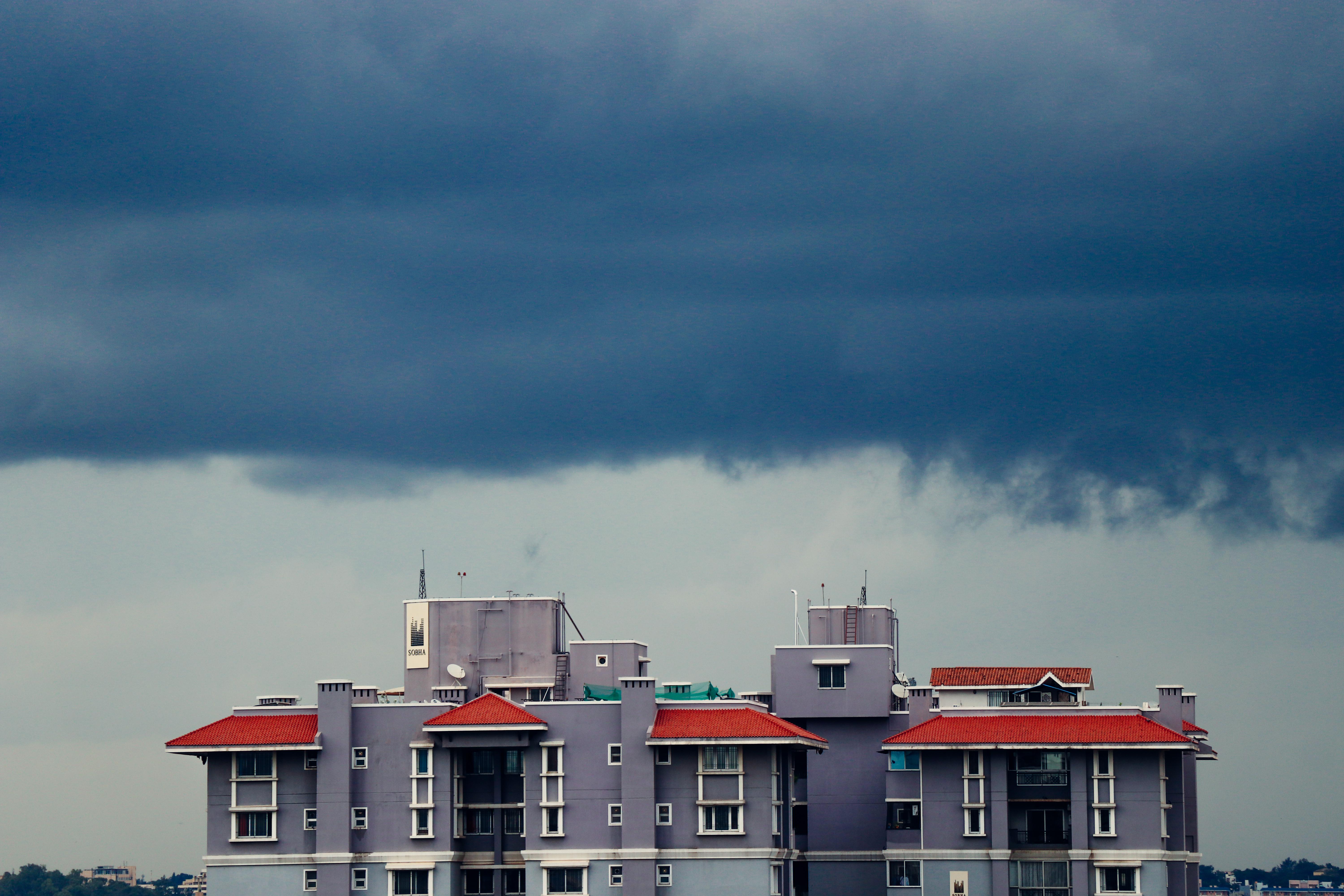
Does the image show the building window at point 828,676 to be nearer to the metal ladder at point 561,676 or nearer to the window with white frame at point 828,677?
the window with white frame at point 828,677

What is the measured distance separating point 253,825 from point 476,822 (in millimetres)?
12519

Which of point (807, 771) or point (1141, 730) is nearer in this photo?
point (1141, 730)


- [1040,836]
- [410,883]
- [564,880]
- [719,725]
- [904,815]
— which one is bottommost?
[410,883]

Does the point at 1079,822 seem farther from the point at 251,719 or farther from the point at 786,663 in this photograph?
the point at 251,719

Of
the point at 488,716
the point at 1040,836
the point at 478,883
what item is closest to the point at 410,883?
the point at 478,883

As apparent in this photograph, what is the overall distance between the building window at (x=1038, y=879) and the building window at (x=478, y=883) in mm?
29173

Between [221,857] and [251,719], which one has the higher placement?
[251,719]

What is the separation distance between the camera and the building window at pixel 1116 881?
4801 inches

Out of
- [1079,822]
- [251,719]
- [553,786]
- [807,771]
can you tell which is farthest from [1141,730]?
[251,719]

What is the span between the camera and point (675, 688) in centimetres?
13188

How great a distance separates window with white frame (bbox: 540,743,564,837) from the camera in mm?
122188

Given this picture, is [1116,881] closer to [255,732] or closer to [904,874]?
[904,874]

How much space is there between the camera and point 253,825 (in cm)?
12450

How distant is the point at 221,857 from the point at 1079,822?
4799 centimetres
